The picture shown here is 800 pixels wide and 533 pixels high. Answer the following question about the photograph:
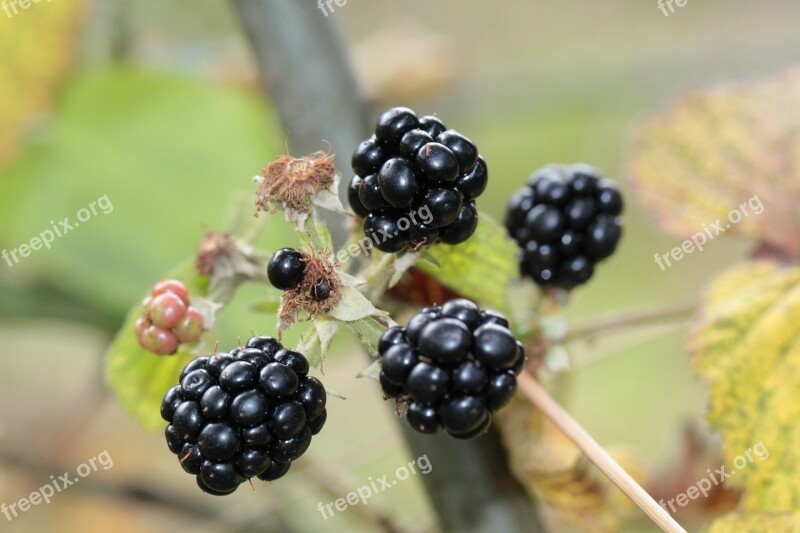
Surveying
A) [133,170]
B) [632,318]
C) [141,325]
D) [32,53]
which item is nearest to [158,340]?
[141,325]

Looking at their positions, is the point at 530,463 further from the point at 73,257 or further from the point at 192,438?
the point at 73,257

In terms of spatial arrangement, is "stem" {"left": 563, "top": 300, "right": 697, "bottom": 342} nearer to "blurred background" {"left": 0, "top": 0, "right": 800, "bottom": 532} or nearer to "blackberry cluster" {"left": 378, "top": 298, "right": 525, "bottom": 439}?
"blurred background" {"left": 0, "top": 0, "right": 800, "bottom": 532}

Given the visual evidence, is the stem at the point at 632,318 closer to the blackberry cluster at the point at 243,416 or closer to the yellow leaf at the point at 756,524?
the yellow leaf at the point at 756,524

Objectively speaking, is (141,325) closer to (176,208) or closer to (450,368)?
(450,368)

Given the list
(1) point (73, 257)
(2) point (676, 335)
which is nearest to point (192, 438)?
(1) point (73, 257)

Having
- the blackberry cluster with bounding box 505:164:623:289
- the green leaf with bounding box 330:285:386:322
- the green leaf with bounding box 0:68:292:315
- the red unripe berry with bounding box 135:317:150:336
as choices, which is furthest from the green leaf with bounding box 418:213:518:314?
the green leaf with bounding box 0:68:292:315

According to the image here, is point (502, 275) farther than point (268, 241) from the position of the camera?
No

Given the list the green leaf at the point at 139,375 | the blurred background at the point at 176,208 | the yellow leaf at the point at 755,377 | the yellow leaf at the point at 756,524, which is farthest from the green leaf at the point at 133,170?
the yellow leaf at the point at 756,524
